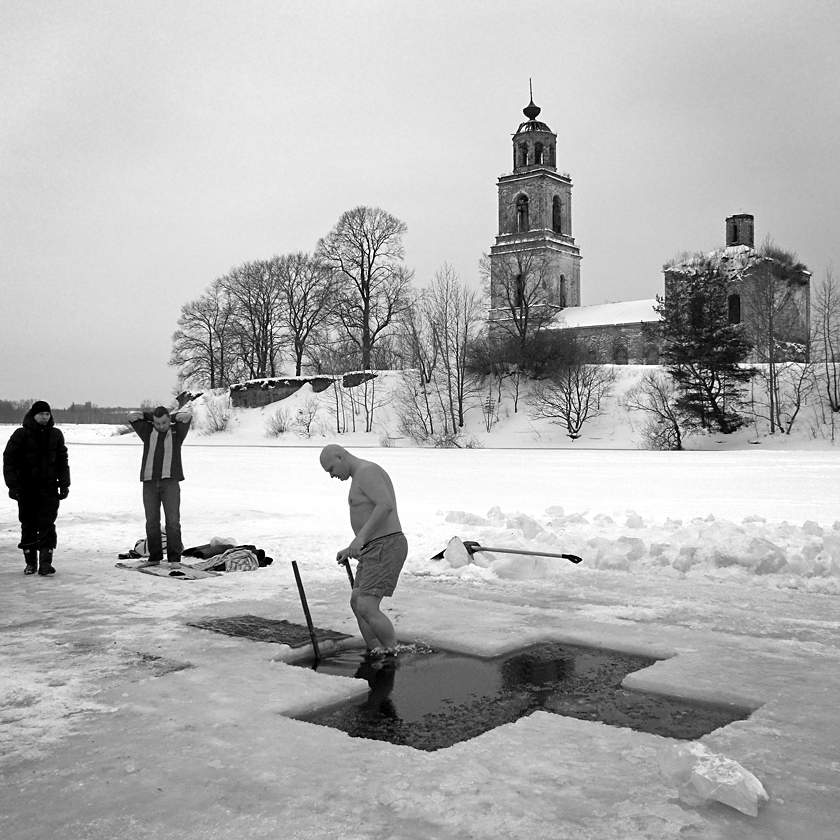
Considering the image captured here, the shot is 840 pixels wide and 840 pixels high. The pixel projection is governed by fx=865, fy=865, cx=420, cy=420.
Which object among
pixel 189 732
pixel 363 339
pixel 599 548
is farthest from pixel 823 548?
pixel 363 339

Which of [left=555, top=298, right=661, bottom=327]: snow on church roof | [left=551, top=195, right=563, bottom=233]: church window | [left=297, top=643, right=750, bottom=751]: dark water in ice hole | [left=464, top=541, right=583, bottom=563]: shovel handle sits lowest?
[left=297, top=643, right=750, bottom=751]: dark water in ice hole

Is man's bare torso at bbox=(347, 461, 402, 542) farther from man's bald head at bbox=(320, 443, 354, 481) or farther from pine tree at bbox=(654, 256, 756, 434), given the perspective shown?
pine tree at bbox=(654, 256, 756, 434)

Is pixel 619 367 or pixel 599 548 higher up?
pixel 619 367

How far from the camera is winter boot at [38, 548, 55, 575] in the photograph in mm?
9453

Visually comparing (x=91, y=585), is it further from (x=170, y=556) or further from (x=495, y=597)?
(x=495, y=597)

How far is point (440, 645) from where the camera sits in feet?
21.2

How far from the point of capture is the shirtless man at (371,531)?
232 inches

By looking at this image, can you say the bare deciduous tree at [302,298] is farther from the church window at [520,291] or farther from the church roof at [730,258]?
the church roof at [730,258]

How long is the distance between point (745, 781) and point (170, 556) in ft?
25.7

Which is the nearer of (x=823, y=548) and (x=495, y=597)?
(x=495, y=597)

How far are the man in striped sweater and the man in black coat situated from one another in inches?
37.0

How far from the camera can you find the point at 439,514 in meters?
13.7

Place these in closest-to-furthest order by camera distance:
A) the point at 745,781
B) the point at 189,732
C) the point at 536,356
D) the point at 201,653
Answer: the point at 745,781 < the point at 189,732 < the point at 201,653 < the point at 536,356

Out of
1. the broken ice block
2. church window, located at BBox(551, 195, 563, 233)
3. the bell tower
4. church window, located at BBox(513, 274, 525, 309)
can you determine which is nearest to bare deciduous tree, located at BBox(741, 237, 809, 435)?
church window, located at BBox(513, 274, 525, 309)
